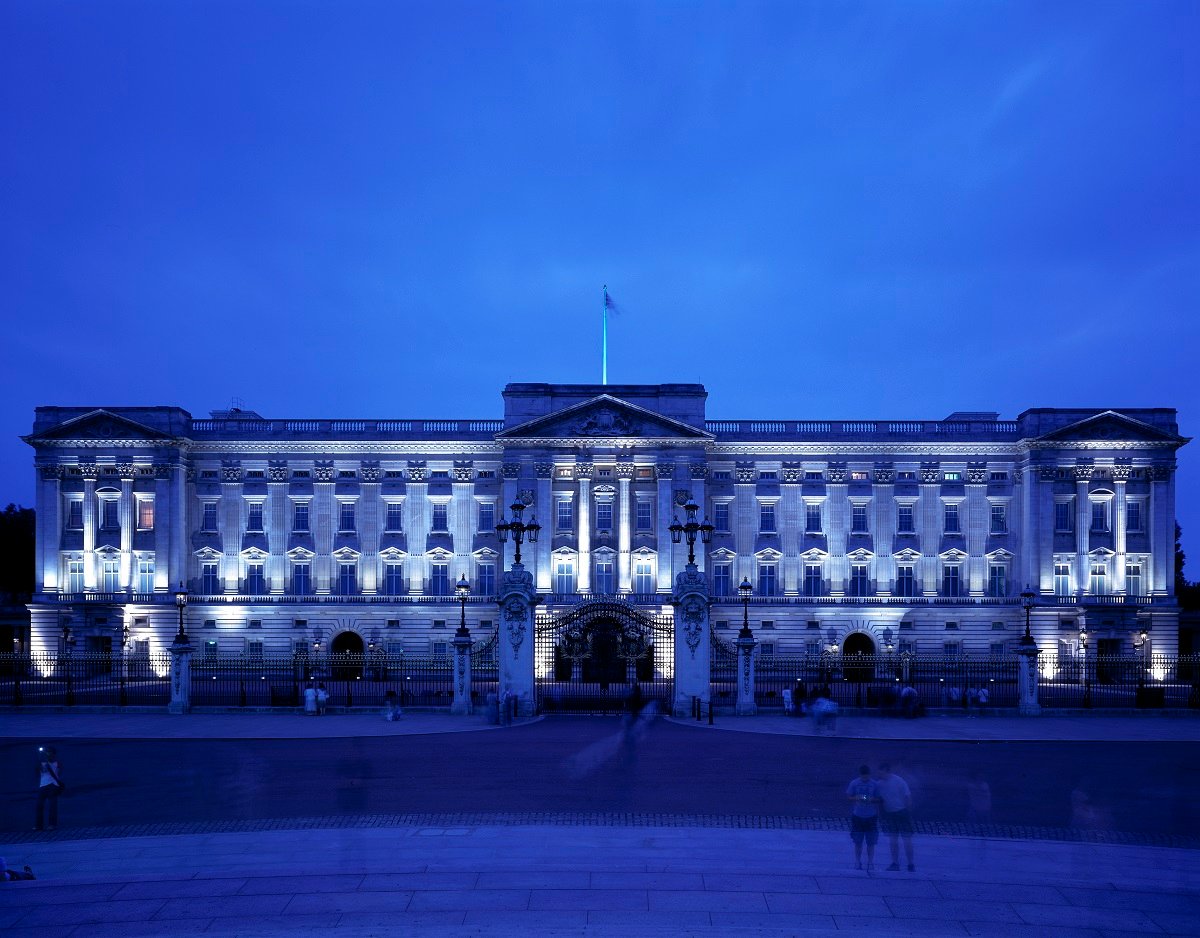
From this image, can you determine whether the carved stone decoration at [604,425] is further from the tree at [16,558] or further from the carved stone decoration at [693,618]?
the tree at [16,558]

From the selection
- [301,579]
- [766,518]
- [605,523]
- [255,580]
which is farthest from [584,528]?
[255,580]

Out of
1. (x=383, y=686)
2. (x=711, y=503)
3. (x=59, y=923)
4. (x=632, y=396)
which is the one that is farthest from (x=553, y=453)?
(x=59, y=923)

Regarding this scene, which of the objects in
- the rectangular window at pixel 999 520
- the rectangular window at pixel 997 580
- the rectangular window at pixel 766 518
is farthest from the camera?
the rectangular window at pixel 766 518

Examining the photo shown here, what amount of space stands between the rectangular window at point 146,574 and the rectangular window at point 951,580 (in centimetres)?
5158

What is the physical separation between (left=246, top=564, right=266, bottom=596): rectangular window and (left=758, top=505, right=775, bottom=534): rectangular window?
33163mm

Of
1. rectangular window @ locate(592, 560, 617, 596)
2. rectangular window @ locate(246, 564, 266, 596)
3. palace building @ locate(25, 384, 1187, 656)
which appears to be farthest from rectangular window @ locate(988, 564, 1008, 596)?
rectangular window @ locate(246, 564, 266, 596)

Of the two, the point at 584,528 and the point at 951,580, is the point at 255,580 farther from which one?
the point at 951,580

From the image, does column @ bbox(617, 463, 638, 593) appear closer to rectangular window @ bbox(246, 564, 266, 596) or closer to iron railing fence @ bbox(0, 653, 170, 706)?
rectangular window @ bbox(246, 564, 266, 596)

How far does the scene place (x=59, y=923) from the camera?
12234 millimetres

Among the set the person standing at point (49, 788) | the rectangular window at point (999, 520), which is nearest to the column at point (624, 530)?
the rectangular window at point (999, 520)

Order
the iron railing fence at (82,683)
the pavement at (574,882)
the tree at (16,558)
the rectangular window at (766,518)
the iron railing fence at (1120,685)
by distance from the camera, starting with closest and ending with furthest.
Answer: the pavement at (574,882) < the iron railing fence at (1120,685) < the iron railing fence at (82,683) < the rectangular window at (766,518) < the tree at (16,558)

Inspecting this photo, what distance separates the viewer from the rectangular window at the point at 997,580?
194 feet

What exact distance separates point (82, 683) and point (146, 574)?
10.3 meters

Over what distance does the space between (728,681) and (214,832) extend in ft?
103
